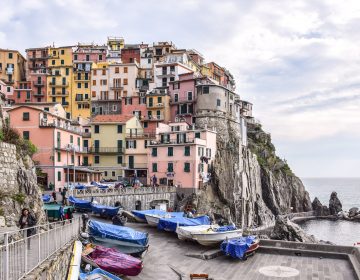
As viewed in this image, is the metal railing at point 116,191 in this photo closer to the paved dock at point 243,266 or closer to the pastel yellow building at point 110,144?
the pastel yellow building at point 110,144

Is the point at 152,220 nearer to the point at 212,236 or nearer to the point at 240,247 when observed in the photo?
the point at 212,236

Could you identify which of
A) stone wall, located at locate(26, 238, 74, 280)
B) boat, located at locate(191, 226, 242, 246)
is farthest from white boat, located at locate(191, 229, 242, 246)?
stone wall, located at locate(26, 238, 74, 280)

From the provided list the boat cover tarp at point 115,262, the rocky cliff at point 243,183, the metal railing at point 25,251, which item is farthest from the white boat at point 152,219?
the rocky cliff at point 243,183

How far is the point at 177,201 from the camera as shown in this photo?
6209cm

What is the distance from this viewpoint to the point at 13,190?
23250mm

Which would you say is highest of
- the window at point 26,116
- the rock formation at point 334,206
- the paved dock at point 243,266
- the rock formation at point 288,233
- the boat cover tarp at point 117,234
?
the window at point 26,116

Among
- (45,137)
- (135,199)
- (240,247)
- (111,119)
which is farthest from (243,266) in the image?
(111,119)

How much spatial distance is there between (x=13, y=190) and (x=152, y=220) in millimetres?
12263

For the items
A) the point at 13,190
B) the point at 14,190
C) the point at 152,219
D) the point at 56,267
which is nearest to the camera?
the point at 56,267

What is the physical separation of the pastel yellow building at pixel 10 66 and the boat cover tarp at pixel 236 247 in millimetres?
81515

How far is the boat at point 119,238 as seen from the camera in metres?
21.6

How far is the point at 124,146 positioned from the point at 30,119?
805 inches

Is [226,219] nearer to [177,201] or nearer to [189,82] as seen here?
[177,201]

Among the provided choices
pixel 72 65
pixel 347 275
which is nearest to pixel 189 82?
pixel 72 65
